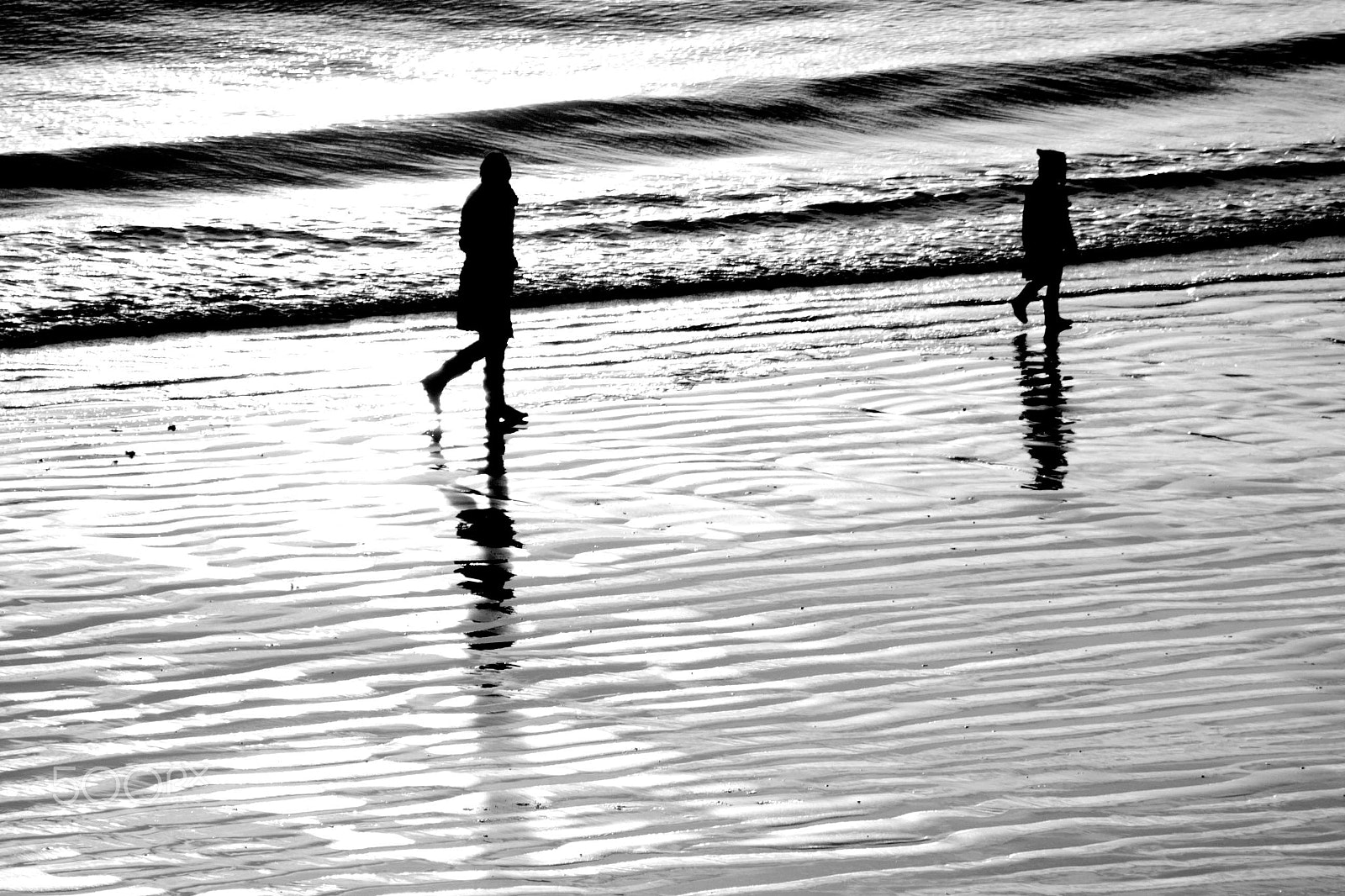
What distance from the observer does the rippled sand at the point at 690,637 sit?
343 centimetres

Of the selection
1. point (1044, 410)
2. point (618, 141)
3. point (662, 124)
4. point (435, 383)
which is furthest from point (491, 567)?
point (662, 124)

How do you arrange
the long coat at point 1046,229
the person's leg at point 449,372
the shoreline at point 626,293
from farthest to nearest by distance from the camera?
the shoreline at point 626,293 < the long coat at point 1046,229 < the person's leg at point 449,372

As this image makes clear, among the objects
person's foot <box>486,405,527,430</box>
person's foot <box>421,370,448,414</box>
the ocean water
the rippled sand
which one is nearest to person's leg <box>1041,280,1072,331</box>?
the rippled sand

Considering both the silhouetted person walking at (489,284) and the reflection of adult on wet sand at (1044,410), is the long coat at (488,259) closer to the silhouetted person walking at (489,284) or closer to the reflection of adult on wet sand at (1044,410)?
the silhouetted person walking at (489,284)

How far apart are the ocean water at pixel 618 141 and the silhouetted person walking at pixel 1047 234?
325 centimetres

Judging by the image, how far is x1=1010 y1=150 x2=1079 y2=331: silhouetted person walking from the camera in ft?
33.1

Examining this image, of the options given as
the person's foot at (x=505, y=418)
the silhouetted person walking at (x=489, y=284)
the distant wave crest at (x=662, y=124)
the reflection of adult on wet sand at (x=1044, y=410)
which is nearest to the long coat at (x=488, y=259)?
the silhouetted person walking at (x=489, y=284)

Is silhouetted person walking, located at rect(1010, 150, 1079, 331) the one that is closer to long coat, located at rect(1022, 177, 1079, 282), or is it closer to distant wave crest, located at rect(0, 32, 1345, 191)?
long coat, located at rect(1022, 177, 1079, 282)

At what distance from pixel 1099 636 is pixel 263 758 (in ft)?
8.31

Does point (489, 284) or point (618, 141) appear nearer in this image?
point (489, 284)
